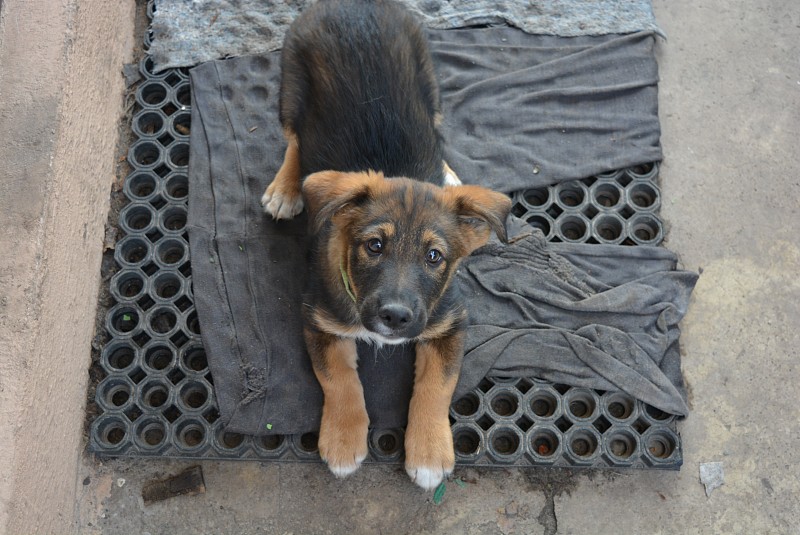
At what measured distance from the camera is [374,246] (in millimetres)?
2703

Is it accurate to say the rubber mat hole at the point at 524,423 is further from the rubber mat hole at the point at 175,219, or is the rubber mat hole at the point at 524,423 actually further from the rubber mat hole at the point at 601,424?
the rubber mat hole at the point at 175,219

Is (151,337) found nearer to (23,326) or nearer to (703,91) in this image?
(23,326)

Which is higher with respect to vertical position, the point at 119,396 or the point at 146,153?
the point at 146,153

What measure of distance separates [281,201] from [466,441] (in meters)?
1.65

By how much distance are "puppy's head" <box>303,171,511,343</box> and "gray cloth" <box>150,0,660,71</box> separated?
191cm

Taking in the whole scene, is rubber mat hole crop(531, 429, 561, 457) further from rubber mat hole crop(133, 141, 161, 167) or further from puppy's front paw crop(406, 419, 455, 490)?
rubber mat hole crop(133, 141, 161, 167)

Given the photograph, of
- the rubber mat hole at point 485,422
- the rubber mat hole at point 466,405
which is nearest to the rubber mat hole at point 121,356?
the rubber mat hole at point 466,405

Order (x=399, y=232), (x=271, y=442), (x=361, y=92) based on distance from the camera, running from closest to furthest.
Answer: (x=399, y=232) → (x=361, y=92) → (x=271, y=442)

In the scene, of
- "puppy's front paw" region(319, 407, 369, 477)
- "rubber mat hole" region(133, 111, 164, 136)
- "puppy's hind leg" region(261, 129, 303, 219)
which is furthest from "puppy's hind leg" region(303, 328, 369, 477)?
"rubber mat hole" region(133, 111, 164, 136)

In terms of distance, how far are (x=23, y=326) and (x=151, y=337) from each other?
66 cm

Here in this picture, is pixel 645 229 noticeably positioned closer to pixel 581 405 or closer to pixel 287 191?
pixel 581 405

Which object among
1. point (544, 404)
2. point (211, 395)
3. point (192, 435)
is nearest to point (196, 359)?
point (211, 395)

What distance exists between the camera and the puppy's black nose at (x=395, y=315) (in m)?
2.54

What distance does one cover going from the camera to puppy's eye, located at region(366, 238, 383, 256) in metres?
2.69
